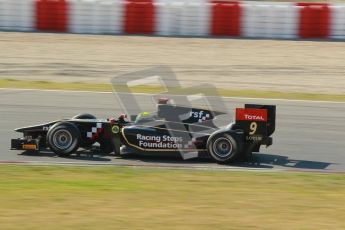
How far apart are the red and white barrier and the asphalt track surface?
298 inches

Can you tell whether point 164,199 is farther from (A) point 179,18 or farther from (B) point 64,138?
(A) point 179,18

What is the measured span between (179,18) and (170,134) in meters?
13.4

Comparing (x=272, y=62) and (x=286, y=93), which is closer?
(x=286, y=93)

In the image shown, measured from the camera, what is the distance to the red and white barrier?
22231 millimetres

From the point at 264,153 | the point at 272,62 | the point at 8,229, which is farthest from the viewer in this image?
the point at 272,62

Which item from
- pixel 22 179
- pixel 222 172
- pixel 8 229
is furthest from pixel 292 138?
pixel 8 229

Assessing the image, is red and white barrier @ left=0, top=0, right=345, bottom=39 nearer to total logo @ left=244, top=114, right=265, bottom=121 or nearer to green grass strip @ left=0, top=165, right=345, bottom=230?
total logo @ left=244, top=114, right=265, bottom=121

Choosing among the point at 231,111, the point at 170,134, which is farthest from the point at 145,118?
the point at 231,111

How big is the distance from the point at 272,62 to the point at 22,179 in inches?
498

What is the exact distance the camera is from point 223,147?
982 centimetres

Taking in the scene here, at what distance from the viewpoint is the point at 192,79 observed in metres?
18.3

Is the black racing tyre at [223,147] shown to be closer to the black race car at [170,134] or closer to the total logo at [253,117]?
the black race car at [170,134]

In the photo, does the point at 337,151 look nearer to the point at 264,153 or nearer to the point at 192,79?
the point at 264,153

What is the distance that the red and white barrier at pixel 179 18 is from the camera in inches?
875
